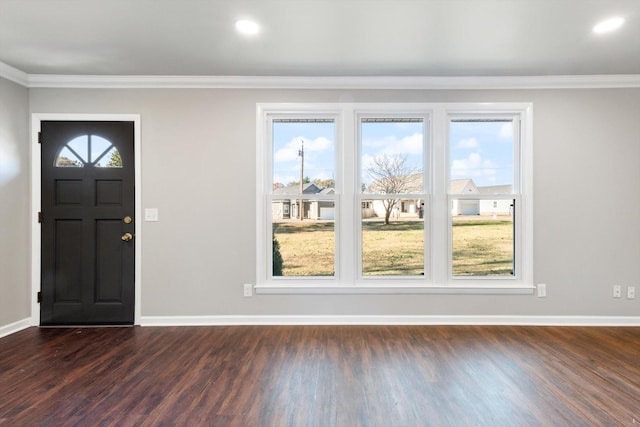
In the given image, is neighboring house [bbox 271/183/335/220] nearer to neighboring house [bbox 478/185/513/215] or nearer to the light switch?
the light switch

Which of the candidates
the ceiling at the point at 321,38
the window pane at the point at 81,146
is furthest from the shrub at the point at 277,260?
the window pane at the point at 81,146

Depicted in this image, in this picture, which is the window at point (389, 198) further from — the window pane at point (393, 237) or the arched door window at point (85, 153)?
the arched door window at point (85, 153)

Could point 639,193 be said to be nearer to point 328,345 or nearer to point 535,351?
point 535,351

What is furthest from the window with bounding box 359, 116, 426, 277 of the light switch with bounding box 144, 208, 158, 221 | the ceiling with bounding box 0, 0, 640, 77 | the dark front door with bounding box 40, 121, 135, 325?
the dark front door with bounding box 40, 121, 135, 325

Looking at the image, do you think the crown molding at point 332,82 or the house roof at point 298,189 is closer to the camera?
the crown molding at point 332,82

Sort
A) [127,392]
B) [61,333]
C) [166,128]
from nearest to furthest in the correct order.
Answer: [127,392] → [61,333] → [166,128]

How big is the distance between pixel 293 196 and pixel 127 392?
2197mm

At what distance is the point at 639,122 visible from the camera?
11.4ft

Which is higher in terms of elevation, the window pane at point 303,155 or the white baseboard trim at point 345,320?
the window pane at point 303,155

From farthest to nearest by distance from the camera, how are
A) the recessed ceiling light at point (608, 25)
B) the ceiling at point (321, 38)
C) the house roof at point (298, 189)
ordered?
1. the house roof at point (298, 189)
2. the recessed ceiling light at point (608, 25)
3. the ceiling at point (321, 38)

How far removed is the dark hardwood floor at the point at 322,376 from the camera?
1996 mm

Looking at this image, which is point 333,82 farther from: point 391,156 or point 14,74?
point 14,74

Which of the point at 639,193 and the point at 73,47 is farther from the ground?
the point at 73,47

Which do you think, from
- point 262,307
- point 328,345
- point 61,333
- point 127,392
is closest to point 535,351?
point 328,345
